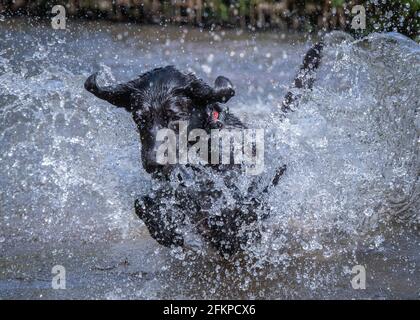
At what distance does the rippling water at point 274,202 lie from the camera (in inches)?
167

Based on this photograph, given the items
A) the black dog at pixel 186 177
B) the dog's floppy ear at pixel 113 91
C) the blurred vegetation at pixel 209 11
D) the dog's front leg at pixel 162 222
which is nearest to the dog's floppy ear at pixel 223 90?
the black dog at pixel 186 177

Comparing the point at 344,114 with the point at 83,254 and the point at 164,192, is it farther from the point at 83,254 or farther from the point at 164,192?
the point at 83,254

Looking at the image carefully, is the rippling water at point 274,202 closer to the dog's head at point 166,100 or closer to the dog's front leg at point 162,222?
the dog's front leg at point 162,222

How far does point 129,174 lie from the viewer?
17.4ft

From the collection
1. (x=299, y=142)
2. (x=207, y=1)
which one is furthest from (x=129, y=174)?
(x=207, y=1)

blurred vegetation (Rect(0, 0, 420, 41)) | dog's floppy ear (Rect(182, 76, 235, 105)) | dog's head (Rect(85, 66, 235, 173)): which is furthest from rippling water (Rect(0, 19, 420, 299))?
blurred vegetation (Rect(0, 0, 420, 41))

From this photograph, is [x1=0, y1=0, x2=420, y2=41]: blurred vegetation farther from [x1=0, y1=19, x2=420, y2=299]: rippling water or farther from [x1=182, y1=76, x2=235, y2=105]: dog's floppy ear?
[x1=182, y1=76, x2=235, y2=105]: dog's floppy ear

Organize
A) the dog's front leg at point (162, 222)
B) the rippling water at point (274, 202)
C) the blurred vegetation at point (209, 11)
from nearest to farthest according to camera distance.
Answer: the rippling water at point (274, 202) < the dog's front leg at point (162, 222) < the blurred vegetation at point (209, 11)

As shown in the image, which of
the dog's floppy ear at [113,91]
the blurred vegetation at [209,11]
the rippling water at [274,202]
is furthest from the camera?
the blurred vegetation at [209,11]

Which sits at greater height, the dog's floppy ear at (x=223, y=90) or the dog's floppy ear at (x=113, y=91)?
the dog's floppy ear at (x=223, y=90)

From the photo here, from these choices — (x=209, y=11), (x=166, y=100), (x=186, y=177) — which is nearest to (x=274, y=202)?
(x=186, y=177)

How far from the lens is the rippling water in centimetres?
423

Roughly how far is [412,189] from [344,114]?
2.78ft

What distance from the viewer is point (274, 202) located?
4812mm
